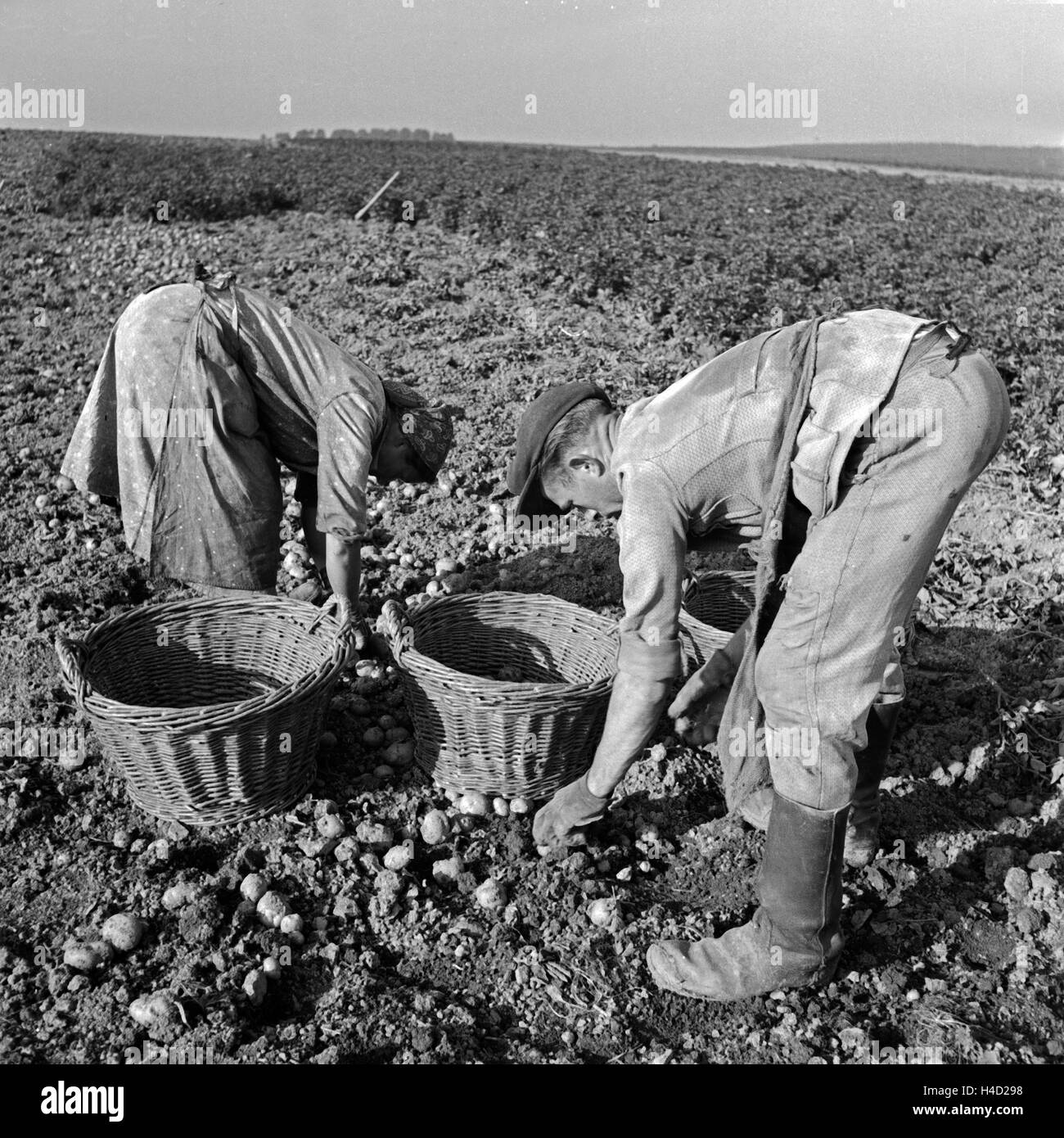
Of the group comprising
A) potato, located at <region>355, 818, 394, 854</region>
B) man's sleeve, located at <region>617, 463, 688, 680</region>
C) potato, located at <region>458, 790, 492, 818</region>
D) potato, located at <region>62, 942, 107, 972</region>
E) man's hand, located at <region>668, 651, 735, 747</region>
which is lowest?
potato, located at <region>62, 942, 107, 972</region>

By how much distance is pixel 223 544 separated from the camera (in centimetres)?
394

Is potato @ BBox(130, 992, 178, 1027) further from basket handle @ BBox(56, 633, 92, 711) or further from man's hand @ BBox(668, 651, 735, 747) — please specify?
man's hand @ BBox(668, 651, 735, 747)

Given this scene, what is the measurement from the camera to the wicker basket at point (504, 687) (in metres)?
3.17

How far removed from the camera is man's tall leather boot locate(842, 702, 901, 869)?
9.62 ft

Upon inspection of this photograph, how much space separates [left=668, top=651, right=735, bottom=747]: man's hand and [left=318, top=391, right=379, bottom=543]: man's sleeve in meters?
1.24

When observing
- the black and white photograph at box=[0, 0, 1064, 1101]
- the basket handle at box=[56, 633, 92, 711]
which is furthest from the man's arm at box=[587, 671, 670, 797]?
the basket handle at box=[56, 633, 92, 711]

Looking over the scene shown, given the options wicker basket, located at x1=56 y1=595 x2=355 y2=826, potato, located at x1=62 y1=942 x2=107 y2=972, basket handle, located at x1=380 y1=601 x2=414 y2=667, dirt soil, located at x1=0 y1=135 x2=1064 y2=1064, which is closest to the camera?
dirt soil, located at x1=0 y1=135 x2=1064 y2=1064

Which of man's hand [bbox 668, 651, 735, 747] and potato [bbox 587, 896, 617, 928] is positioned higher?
man's hand [bbox 668, 651, 735, 747]

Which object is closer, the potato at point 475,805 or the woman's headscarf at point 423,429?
the potato at point 475,805

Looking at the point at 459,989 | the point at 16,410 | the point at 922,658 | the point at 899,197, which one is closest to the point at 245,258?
the point at 16,410

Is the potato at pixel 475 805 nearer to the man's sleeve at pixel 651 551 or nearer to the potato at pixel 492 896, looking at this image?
the potato at pixel 492 896

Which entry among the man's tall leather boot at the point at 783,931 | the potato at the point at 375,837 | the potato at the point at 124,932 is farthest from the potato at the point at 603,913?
the potato at the point at 124,932

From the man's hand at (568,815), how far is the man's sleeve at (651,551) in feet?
2.21

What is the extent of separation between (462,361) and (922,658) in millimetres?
3944
